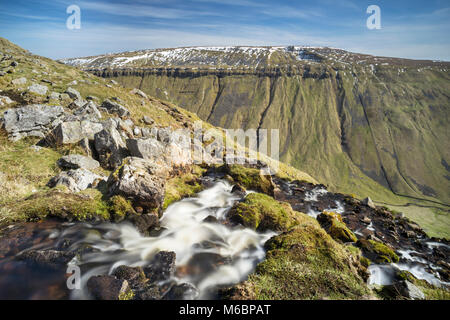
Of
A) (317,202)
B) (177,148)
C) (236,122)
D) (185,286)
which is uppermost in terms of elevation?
(236,122)

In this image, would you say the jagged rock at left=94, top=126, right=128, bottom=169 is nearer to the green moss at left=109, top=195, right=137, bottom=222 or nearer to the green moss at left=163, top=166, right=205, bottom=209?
the green moss at left=163, top=166, right=205, bottom=209

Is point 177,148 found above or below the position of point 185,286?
above

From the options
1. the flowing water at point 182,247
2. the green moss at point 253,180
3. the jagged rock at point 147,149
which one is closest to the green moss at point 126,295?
the flowing water at point 182,247

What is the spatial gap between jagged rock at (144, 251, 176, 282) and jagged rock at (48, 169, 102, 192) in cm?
643

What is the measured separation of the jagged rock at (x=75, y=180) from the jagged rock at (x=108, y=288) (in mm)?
6330

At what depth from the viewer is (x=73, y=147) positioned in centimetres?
1485

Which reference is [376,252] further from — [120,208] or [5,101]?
[5,101]

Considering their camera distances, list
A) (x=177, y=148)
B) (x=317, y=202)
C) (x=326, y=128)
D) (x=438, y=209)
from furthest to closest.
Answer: (x=326, y=128)
(x=438, y=209)
(x=317, y=202)
(x=177, y=148)

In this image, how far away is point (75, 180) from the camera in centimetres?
1153

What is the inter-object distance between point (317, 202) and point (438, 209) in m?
128

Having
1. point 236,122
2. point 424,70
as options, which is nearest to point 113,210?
point 236,122

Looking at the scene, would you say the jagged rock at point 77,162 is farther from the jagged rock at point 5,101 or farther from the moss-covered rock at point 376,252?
the moss-covered rock at point 376,252
